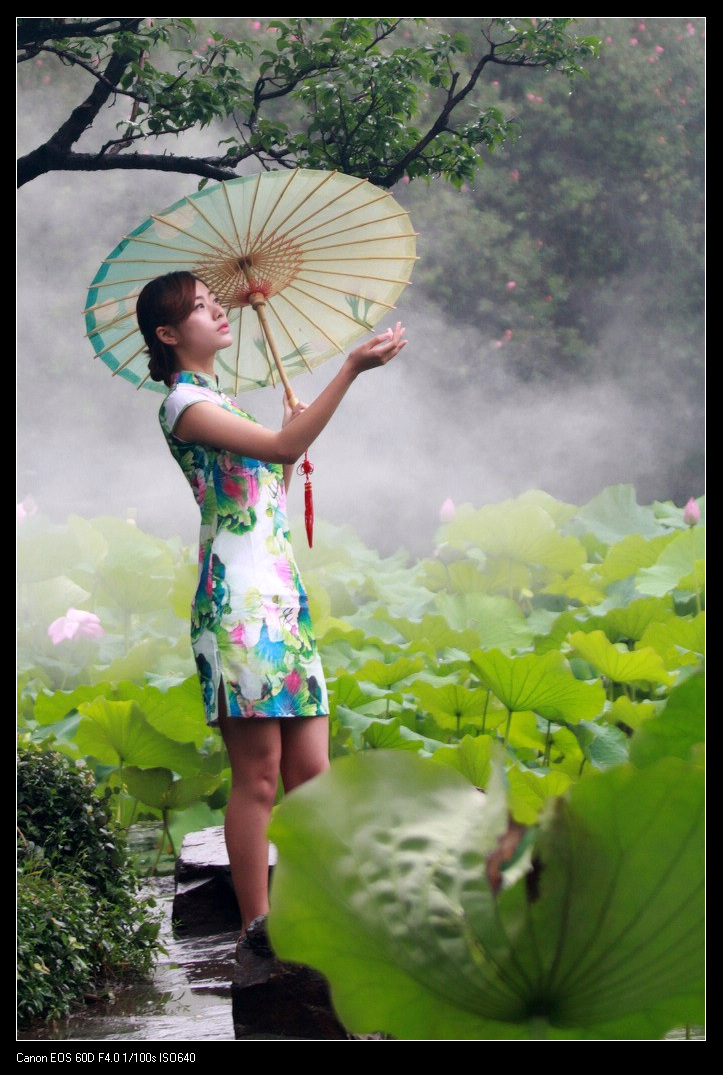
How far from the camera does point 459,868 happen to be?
454mm

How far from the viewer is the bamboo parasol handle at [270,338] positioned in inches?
59.2

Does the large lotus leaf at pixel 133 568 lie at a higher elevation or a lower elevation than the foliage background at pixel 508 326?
lower

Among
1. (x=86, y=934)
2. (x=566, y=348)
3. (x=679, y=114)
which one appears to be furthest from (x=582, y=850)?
(x=566, y=348)

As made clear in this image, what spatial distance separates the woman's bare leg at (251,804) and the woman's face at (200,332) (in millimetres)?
502

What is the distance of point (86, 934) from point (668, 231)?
1.97m

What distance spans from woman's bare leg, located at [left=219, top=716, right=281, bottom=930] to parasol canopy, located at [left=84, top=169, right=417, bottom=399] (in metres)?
0.48

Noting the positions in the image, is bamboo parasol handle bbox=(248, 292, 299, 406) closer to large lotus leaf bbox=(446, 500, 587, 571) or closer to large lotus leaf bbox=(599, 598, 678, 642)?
large lotus leaf bbox=(599, 598, 678, 642)

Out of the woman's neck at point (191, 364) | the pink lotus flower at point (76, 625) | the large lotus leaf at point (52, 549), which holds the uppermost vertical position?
the large lotus leaf at point (52, 549)

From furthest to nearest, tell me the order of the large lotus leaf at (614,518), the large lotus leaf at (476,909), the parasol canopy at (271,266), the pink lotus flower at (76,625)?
the large lotus leaf at (614,518), the pink lotus flower at (76,625), the parasol canopy at (271,266), the large lotus leaf at (476,909)

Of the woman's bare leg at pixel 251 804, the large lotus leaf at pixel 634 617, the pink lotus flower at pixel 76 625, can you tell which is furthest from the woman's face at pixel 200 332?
the large lotus leaf at pixel 634 617

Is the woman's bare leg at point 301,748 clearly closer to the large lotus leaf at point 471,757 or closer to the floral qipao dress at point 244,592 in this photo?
the floral qipao dress at point 244,592

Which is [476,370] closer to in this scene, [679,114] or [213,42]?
[679,114]

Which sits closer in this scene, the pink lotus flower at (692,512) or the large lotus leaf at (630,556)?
the pink lotus flower at (692,512)

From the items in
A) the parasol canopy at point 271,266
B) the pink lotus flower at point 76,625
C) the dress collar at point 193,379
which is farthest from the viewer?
the pink lotus flower at point 76,625
